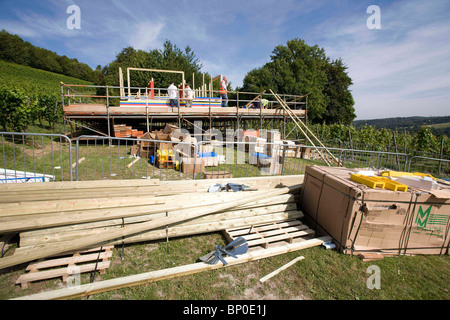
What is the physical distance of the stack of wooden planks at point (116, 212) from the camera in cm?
340

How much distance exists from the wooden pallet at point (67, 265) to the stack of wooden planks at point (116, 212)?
0.50ft

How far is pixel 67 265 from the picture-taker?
336 cm

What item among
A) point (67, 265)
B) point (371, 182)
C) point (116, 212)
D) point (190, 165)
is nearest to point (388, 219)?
point (371, 182)

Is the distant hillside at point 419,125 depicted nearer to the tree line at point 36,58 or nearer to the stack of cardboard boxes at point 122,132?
the stack of cardboard boxes at point 122,132

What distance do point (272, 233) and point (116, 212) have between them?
300 centimetres

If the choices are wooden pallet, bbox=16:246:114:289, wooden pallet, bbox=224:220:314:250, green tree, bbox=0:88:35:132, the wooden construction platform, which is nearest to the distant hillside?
the wooden construction platform

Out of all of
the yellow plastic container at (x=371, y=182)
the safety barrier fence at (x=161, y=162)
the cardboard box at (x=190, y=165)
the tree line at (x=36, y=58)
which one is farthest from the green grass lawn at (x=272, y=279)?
the tree line at (x=36, y=58)

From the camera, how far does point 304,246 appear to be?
4105 millimetres

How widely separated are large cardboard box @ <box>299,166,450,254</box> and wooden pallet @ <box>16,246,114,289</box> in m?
4.08

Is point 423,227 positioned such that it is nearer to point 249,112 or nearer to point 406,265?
point 406,265

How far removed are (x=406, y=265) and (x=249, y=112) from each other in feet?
41.9

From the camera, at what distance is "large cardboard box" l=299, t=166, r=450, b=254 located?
384cm

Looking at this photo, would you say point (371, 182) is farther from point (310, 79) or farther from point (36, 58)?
point (36, 58)
